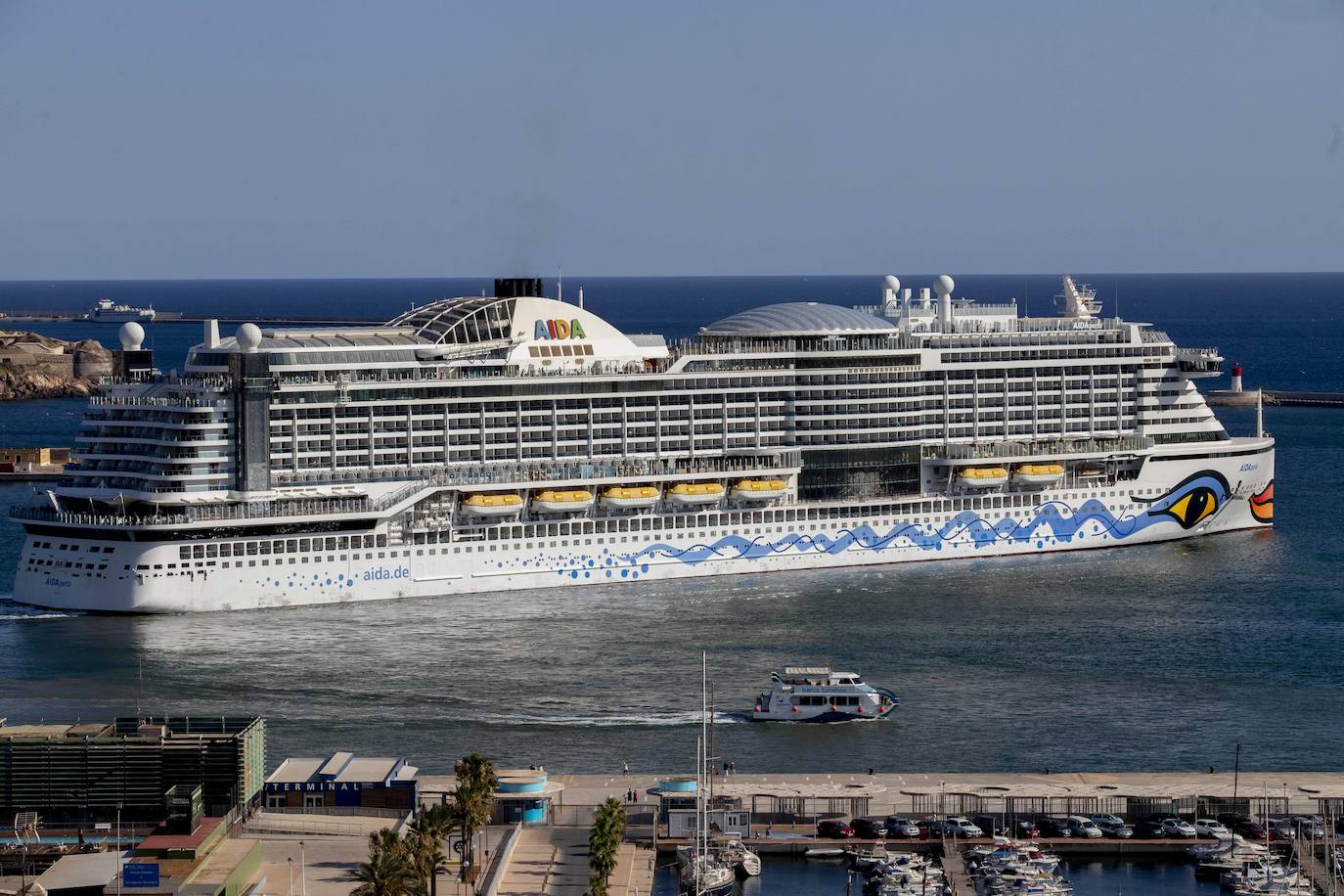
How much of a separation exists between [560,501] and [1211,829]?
1291 inches

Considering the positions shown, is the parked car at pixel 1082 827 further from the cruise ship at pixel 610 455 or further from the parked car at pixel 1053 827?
the cruise ship at pixel 610 455

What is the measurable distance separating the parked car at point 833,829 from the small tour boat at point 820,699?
9788 millimetres

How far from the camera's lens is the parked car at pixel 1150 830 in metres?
48.0

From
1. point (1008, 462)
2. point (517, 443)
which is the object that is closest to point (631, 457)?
point (517, 443)

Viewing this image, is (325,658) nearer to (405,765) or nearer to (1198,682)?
(405,765)

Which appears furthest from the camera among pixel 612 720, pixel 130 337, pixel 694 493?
pixel 694 493

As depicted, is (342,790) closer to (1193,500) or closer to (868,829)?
(868,829)

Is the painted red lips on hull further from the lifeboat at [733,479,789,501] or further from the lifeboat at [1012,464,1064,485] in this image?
the lifeboat at [733,479,789,501]

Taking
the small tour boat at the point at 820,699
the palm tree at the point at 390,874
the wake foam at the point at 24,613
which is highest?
the wake foam at the point at 24,613

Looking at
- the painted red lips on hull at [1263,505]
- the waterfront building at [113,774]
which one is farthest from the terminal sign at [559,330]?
the waterfront building at [113,774]

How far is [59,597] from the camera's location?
70.4 metres

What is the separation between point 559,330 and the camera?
79.1 metres

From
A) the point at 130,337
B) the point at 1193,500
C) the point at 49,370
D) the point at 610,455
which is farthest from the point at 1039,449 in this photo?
the point at 49,370

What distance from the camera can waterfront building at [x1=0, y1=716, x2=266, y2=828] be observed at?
4741 centimetres
